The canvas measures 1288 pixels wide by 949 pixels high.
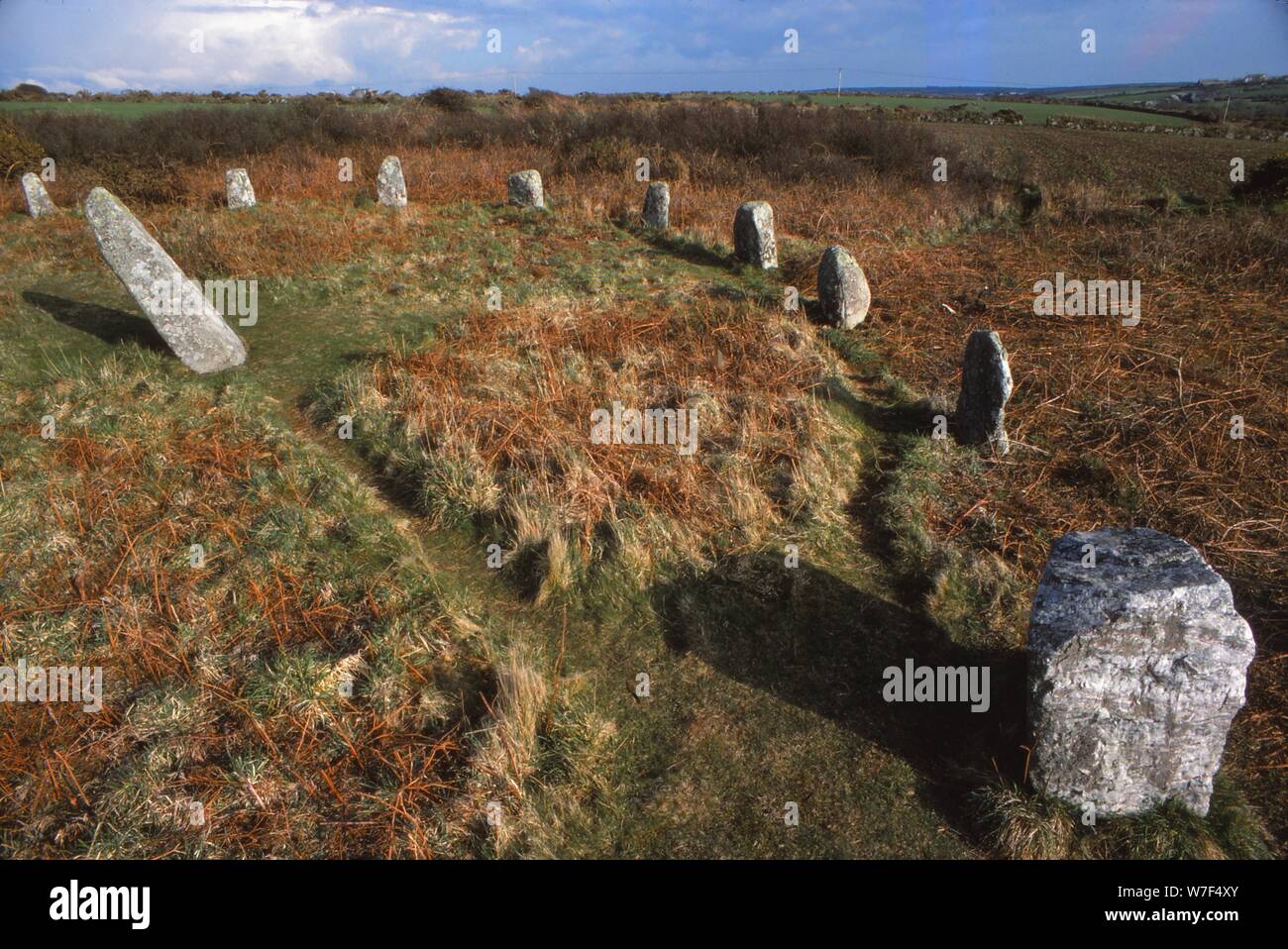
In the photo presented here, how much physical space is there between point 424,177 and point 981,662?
16045mm

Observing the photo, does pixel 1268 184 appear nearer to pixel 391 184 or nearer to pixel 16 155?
pixel 391 184

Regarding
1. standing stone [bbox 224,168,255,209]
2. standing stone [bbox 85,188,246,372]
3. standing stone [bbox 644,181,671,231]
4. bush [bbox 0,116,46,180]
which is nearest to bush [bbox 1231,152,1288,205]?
standing stone [bbox 644,181,671,231]

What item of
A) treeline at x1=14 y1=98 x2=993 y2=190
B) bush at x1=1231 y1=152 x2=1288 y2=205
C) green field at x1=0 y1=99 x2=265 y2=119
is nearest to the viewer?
bush at x1=1231 y1=152 x2=1288 y2=205

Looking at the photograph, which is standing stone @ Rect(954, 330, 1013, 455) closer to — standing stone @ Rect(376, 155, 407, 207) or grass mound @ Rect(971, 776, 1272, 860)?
grass mound @ Rect(971, 776, 1272, 860)

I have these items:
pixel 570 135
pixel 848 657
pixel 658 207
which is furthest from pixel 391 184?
pixel 848 657

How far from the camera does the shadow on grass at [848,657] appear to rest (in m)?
3.62

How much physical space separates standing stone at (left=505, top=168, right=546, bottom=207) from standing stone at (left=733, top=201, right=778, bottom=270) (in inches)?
200

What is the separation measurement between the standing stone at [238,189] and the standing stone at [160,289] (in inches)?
301

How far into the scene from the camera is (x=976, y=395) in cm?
627

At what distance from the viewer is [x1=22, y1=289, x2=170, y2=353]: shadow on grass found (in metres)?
8.06

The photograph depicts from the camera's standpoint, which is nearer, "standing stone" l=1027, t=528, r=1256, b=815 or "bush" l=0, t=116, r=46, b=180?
"standing stone" l=1027, t=528, r=1256, b=815

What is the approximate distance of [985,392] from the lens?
6188 millimetres

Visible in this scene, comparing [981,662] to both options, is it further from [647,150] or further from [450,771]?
[647,150]

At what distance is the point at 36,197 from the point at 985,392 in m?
17.4
